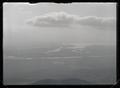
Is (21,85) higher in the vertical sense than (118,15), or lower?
lower

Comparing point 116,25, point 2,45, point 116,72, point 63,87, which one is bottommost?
point 63,87

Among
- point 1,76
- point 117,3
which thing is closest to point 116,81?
point 117,3

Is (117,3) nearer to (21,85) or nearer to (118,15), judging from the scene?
(118,15)

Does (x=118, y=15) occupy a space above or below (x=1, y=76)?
above

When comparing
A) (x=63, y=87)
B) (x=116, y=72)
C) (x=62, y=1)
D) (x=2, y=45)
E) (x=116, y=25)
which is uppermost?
(x=62, y=1)

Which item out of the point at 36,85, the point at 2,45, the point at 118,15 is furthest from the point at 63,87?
the point at 118,15

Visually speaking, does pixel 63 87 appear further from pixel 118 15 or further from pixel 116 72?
pixel 118 15

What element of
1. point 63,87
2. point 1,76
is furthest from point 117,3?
point 1,76
